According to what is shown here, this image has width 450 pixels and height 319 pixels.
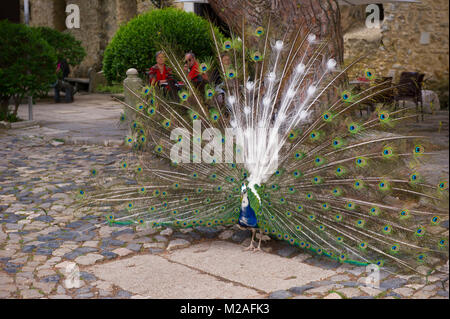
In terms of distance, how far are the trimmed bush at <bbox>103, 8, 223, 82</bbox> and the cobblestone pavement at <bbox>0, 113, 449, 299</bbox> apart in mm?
4065

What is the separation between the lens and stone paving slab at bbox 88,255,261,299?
144 inches

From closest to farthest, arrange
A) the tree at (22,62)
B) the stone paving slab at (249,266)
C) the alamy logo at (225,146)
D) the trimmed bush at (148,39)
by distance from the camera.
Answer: the stone paving slab at (249,266) < the alamy logo at (225,146) < the trimmed bush at (148,39) < the tree at (22,62)

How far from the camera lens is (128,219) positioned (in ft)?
15.1

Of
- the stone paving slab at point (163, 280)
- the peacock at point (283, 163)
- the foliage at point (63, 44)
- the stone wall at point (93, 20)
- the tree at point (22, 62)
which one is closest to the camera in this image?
the stone paving slab at point (163, 280)

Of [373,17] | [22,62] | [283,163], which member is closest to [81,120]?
[22,62]

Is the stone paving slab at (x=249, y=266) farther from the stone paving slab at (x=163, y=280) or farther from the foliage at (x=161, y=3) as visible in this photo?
the foliage at (x=161, y=3)

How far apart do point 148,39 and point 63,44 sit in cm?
636

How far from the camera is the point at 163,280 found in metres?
3.88

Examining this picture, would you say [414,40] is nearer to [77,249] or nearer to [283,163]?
[283,163]

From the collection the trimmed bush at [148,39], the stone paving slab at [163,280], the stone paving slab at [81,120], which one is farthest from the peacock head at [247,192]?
the trimmed bush at [148,39]

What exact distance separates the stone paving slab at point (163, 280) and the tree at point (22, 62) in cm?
775

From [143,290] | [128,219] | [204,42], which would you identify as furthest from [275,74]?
[204,42]

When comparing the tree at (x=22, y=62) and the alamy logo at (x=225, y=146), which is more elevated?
the tree at (x=22, y=62)

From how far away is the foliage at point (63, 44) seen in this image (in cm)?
1588
